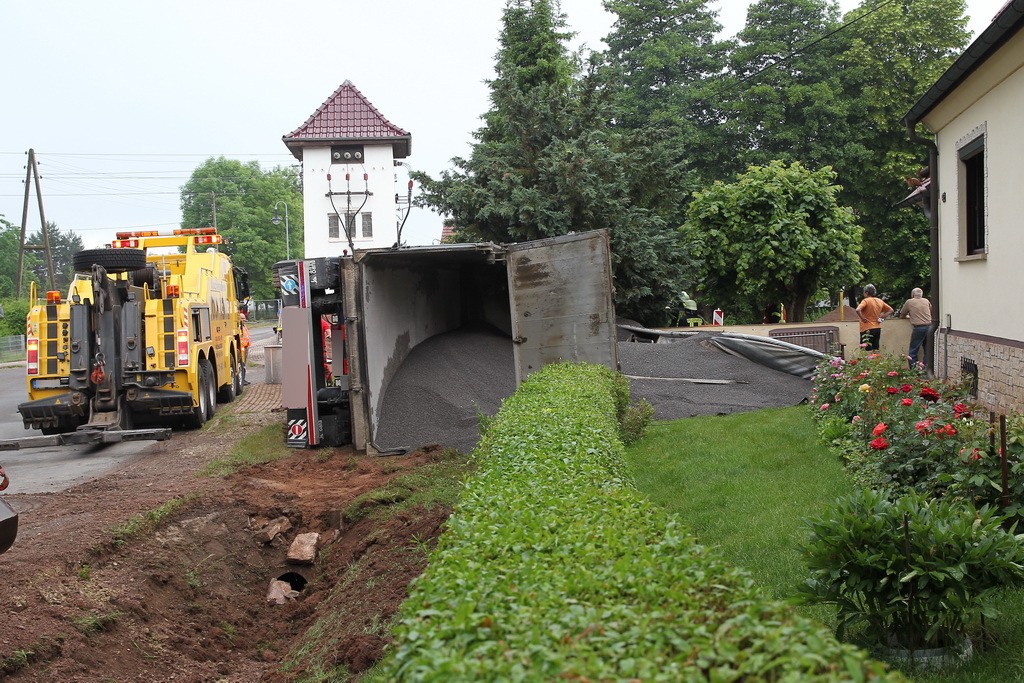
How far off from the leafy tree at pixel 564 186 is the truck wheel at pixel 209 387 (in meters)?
7.85

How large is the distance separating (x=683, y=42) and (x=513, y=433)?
40807mm

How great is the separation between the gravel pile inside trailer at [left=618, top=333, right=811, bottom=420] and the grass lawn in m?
1.18

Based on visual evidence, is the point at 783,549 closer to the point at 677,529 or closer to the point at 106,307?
the point at 677,529

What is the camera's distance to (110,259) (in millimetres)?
14383

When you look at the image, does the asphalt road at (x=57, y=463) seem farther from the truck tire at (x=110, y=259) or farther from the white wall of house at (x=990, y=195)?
the white wall of house at (x=990, y=195)

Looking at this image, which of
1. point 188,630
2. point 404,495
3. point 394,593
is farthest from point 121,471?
point 394,593

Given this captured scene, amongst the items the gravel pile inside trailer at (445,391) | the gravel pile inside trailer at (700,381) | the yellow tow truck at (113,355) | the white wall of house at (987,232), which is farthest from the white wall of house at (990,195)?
the yellow tow truck at (113,355)

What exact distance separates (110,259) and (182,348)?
5.48ft

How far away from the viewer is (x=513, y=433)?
696 cm

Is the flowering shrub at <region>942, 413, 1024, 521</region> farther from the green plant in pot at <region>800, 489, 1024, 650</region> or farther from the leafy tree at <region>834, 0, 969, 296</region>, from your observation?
the leafy tree at <region>834, 0, 969, 296</region>

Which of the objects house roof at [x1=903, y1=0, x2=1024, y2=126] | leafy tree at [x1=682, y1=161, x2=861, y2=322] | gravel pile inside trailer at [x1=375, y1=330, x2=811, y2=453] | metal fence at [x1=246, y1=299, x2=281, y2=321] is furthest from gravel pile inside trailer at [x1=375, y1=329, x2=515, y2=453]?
metal fence at [x1=246, y1=299, x2=281, y2=321]

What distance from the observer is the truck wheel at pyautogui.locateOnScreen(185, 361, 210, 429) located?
15.3m

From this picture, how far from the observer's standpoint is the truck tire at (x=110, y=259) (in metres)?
14.2

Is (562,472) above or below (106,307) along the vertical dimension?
below
